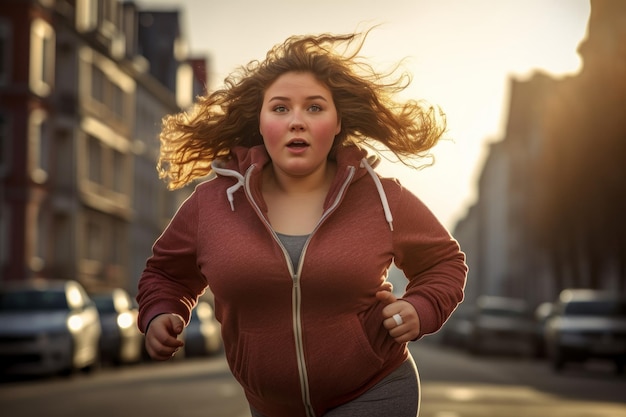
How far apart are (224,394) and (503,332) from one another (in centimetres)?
2534

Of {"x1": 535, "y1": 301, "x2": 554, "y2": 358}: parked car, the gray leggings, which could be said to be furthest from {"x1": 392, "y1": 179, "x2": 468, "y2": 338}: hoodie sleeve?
{"x1": 535, "y1": 301, "x2": 554, "y2": 358}: parked car

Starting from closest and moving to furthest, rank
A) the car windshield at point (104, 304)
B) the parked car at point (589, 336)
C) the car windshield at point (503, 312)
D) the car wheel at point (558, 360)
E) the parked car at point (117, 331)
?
the parked car at point (117, 331)
the car windshield at point (104, 304)
the parked car at point (589, 336)
the car wheel at point (558, 360)
the car windshield at point (503, 312)

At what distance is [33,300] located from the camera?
2577 centimetres

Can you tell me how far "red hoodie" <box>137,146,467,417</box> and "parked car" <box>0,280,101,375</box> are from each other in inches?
795

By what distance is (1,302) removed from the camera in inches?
1016

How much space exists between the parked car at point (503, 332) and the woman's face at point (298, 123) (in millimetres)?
39776

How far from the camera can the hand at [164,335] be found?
4.05 m

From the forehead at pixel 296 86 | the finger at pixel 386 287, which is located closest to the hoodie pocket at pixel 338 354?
the finger at pixel 386 287

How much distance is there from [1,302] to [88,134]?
96.8 feet

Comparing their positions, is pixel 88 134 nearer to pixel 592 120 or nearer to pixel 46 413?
pixel 592 120

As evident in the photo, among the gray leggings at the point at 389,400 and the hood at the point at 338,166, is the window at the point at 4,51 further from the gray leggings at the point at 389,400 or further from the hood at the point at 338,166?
the gray leggings at the point at 389,400

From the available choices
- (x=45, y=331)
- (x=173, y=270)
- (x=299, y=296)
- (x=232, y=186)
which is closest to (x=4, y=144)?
(x=45, y=331)

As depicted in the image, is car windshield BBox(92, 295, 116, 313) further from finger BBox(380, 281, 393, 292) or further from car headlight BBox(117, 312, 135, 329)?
finger BBox(380, 281, 393, 292)

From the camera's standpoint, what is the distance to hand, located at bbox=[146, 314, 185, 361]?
4047 mm
